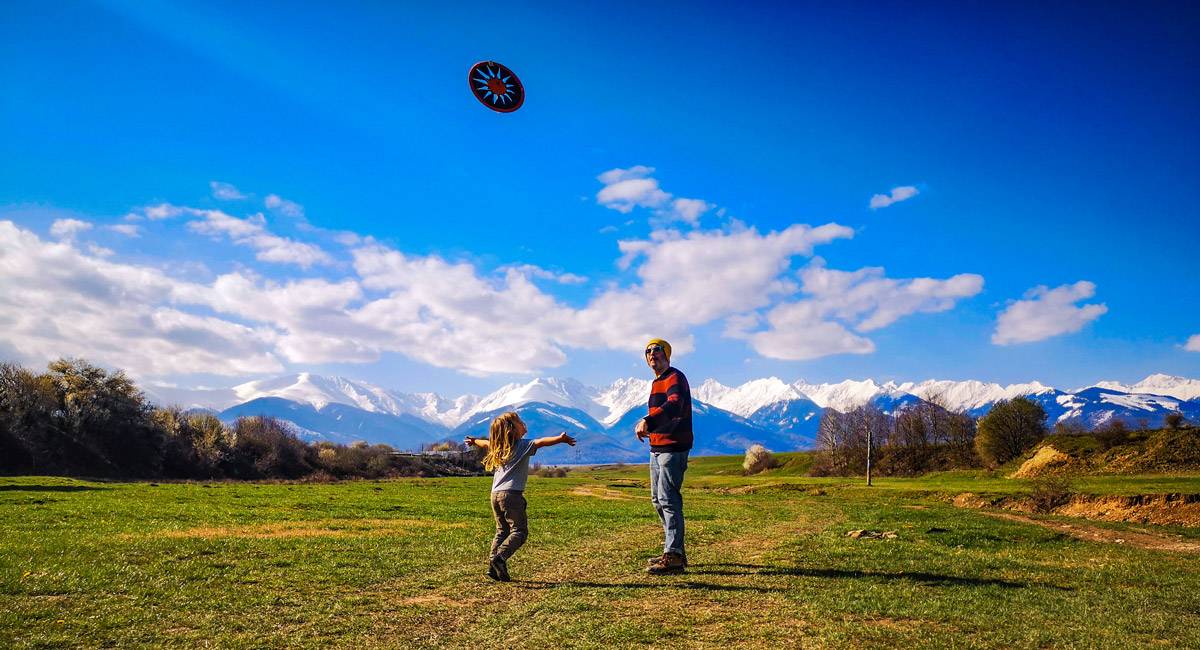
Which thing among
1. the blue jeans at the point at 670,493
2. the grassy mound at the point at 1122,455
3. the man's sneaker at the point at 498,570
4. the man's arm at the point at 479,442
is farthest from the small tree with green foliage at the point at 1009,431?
the man's sneaker at the point at 498,570

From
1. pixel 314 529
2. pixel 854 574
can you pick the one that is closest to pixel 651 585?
pixel 854 574

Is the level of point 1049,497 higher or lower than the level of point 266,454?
higher

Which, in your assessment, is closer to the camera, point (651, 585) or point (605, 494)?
point (651, 585)

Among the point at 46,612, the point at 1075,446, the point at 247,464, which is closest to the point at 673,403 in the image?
the point at 46,612

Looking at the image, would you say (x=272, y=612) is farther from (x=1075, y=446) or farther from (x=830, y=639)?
(x=1075, y=446)

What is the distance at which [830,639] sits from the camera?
7.02m

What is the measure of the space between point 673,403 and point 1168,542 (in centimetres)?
1688

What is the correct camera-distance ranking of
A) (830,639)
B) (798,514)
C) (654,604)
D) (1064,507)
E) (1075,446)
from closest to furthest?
(830,639), (654,604), (798,514), (1064,507), (1075,446)

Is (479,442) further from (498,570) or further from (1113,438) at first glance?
(1113,438)

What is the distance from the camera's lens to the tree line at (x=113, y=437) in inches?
2645

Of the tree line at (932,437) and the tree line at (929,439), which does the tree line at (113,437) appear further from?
the tree line at (929,439)

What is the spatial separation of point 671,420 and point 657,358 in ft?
4.70

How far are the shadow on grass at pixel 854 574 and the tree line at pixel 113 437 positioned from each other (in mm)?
74569

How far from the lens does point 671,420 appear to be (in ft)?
38.0
